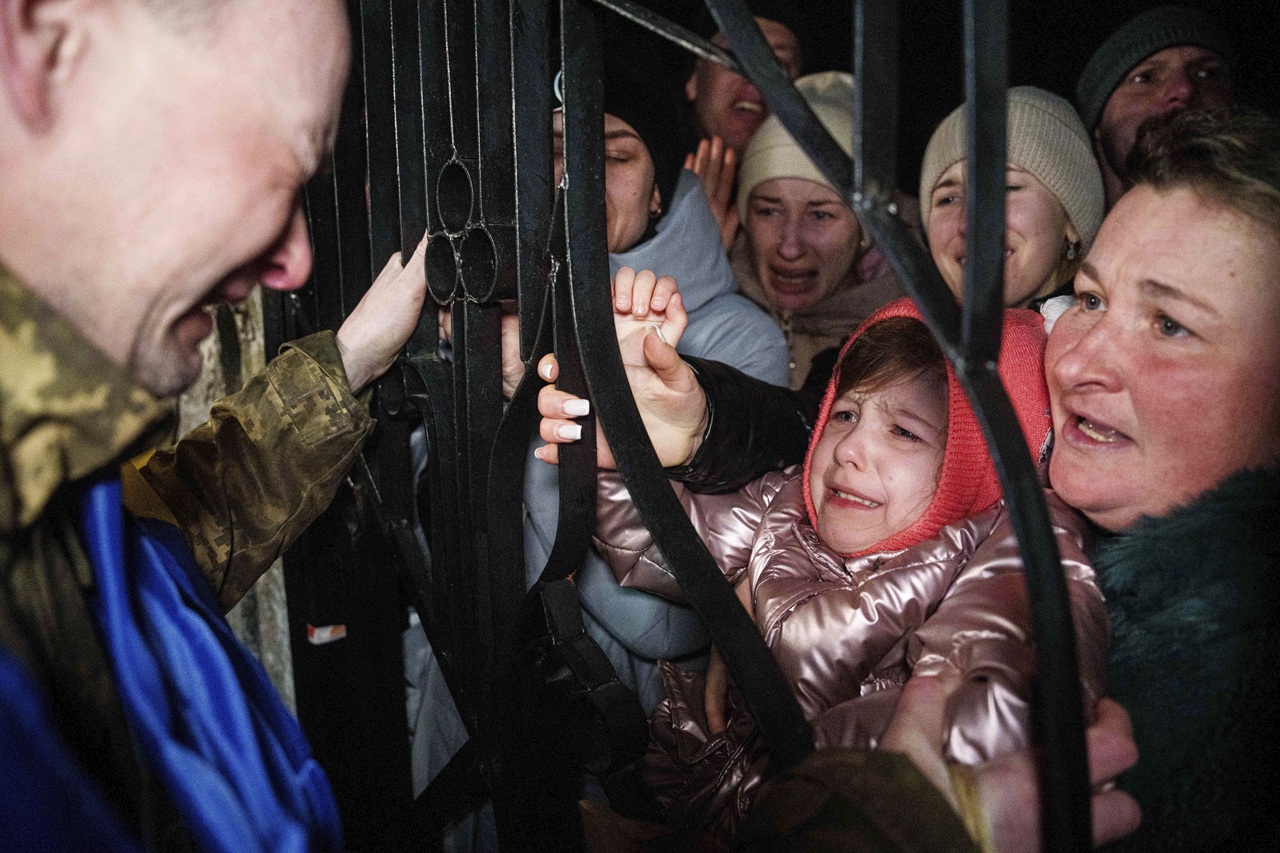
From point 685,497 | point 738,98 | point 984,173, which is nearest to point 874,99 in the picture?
point 984,173

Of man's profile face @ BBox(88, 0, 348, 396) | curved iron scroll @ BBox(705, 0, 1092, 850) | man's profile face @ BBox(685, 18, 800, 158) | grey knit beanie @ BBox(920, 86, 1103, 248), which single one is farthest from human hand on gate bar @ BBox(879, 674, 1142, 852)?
man's profile face @ BBox(685, 18, 800, 158)

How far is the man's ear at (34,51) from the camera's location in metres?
0.68

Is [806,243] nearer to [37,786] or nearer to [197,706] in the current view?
[197,706]

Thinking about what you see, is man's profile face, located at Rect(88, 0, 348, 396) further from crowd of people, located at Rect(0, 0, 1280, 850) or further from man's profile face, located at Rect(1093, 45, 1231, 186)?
man's profile face, located at Rect(1093, 45, 1231, 186)

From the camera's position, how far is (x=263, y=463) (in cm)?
137

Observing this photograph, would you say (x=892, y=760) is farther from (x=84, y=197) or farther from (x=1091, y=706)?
(x=84, y=197)

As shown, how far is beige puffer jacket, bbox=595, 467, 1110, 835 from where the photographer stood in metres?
1.05

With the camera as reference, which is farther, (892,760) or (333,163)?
(333,163)

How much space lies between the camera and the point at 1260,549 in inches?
39.1

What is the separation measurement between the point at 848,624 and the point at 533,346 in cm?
68

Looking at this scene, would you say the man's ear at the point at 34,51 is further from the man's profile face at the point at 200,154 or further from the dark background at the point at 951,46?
the dark background at the point at 951,46

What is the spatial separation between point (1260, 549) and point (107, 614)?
132 cm

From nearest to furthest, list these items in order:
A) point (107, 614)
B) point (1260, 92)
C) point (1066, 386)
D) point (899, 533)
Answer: point (107, 614), point (1066, 386), point (899, 533), point (1260, 92)

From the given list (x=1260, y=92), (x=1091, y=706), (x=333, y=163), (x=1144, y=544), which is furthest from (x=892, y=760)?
(x=1260, y=92)
